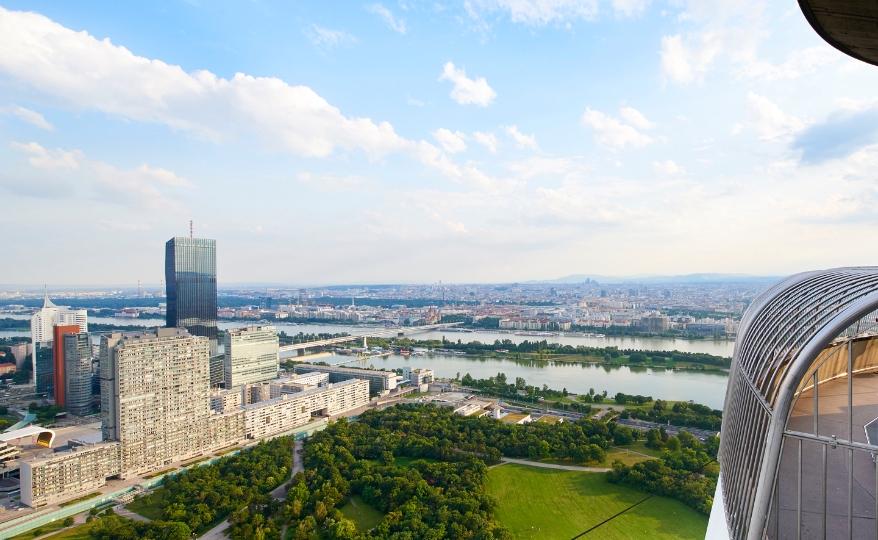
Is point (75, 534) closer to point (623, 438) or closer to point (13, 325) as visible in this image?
point (623, 438)

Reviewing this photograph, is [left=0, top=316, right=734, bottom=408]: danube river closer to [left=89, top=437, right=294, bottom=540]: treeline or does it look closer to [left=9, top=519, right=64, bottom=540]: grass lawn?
[left=89, top=437, right=294, bottom=540]: treeline

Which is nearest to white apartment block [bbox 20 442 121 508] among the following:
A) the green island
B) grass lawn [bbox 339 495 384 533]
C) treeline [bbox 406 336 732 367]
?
the green island

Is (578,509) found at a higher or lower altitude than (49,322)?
lower

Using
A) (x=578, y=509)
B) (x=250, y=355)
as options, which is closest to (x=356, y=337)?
(x=250, y=355)

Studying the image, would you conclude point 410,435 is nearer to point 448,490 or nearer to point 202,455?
point 448,490

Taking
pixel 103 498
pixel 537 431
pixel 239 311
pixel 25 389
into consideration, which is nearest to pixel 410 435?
pixel 537 431
